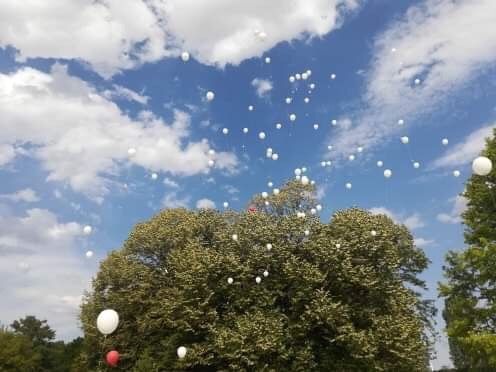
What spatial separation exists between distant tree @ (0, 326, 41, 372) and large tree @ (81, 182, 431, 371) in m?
17.4

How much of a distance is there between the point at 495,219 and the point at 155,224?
18.5m

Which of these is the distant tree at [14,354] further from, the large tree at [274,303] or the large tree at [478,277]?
the large tree at [478,277]

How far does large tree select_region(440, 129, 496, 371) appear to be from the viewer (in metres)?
17.9

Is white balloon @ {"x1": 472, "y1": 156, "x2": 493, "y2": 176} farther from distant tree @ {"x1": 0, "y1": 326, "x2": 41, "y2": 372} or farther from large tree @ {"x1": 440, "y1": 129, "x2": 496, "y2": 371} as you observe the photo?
distant tree @ {"x1": 0, "y1": 326, "x2": 41, "y2": 372}

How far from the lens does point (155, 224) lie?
99.2 ft

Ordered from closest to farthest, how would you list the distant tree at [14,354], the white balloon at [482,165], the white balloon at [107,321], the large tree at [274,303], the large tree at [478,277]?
the white balloon at [107,321], the white balloon at [482,165], the large tree at [478,277], the large tree at [274,303], the distant tree at [14,354]

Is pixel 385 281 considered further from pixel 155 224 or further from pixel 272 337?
pixel 155 224

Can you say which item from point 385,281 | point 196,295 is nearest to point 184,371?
point 196,295

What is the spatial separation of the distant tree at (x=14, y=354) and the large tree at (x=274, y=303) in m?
17.4

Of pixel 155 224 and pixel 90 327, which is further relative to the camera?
pixel 155 224

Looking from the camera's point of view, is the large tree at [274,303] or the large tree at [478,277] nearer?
the large tree at [478,277]

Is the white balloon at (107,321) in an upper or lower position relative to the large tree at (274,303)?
lower

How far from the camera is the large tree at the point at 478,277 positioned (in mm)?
17938

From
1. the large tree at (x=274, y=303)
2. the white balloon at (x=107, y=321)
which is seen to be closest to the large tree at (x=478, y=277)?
the large tree at (x=274, y=303)
